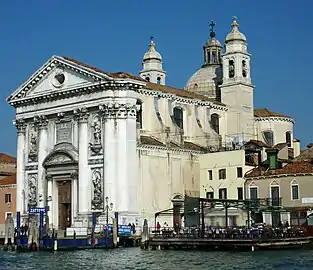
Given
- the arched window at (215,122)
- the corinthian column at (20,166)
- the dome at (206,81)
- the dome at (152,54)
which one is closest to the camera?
the corinthian column at (20,166)

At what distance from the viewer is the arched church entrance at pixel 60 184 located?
151 feet

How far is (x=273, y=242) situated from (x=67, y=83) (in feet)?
57.1

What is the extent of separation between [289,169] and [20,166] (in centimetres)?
1682

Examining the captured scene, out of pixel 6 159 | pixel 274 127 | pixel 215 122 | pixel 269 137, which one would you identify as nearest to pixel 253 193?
pixel 215 122

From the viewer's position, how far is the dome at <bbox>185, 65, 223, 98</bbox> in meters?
57.8

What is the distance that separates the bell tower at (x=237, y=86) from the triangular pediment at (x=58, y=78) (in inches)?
488

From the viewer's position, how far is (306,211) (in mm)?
40031

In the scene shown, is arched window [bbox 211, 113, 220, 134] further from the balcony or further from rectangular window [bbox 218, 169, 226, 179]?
the balcony

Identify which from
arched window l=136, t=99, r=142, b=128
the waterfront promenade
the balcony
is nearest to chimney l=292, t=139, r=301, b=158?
the balcony

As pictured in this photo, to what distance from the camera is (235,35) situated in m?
53.3

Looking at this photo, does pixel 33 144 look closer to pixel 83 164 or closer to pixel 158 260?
pixel 83 164

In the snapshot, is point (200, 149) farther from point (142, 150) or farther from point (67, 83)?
point (67, 83)

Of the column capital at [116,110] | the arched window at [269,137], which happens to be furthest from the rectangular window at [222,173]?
the arched window at [269,137]

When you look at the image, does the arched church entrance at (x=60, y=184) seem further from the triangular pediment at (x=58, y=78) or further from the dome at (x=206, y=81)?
the dome at (x=206, y=81)
